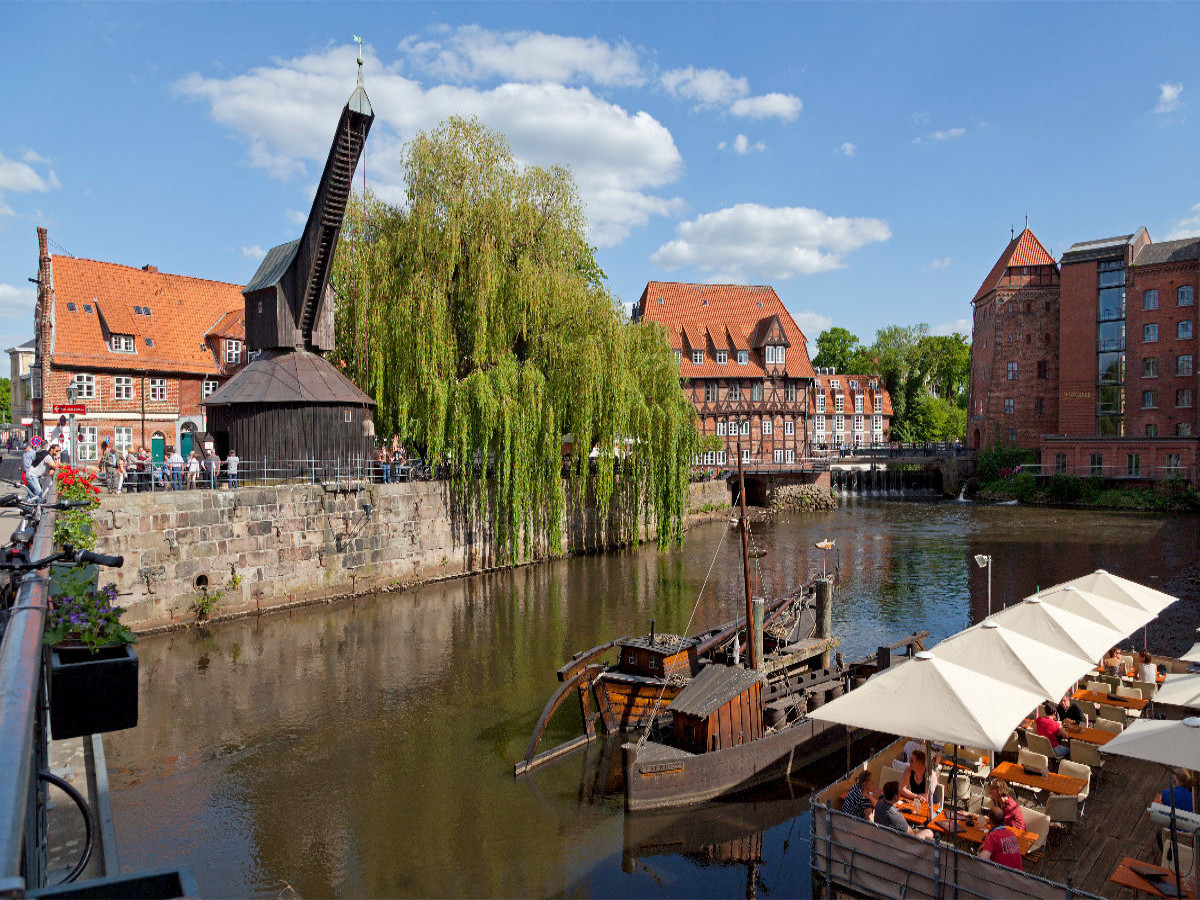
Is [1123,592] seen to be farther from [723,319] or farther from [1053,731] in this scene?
[723,319]

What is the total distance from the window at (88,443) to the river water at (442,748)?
59.8 feet

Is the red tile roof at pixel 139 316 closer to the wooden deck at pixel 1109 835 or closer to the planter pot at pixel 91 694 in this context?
the planter pot at pixel 91 694

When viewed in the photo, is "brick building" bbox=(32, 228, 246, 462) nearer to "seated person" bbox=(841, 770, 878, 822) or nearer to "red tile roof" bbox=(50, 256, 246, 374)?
"red tile roof" bbox=(50, 256, 246, 374)

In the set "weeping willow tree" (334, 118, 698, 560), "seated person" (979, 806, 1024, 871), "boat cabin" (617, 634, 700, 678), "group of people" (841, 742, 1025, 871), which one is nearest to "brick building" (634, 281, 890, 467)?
"weeping willow tree" (334, 118, 698, 560)

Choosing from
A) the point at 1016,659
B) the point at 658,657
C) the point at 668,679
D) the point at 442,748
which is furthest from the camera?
the point at 658,657

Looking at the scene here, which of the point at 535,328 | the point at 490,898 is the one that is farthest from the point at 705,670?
the point at 535,328

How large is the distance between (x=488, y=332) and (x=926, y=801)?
19.7 metres

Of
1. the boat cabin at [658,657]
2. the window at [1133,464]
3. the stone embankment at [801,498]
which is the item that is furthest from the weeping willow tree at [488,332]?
the window at [1133,464]

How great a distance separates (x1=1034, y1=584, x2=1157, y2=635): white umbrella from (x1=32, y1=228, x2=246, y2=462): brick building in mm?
33928

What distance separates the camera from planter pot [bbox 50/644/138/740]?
4148 mm

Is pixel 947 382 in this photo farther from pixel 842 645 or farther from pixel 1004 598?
pixel 842 645

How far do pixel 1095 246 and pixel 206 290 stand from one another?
53.7m

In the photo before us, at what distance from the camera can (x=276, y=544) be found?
22094 mm

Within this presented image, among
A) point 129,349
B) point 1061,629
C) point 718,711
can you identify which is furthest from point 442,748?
point 129,349
